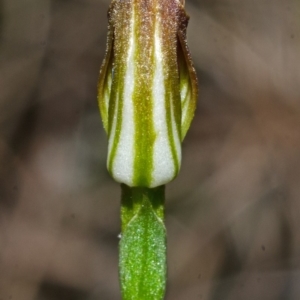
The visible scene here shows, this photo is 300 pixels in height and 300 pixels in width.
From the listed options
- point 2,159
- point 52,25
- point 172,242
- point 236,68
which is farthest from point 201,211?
point 52,25

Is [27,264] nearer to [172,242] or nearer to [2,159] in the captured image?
[2,159]

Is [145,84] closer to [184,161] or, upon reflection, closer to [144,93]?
[144,93]

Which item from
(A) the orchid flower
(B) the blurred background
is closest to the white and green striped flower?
(A) the orchid flower

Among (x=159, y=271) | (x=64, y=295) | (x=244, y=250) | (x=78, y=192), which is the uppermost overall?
(x=78, y=192)

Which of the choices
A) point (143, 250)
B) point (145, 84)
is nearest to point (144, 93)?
point (145, 84)

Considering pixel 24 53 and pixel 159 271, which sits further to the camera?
pixel 24 53

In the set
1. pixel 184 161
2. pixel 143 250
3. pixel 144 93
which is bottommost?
pixel 143 250
